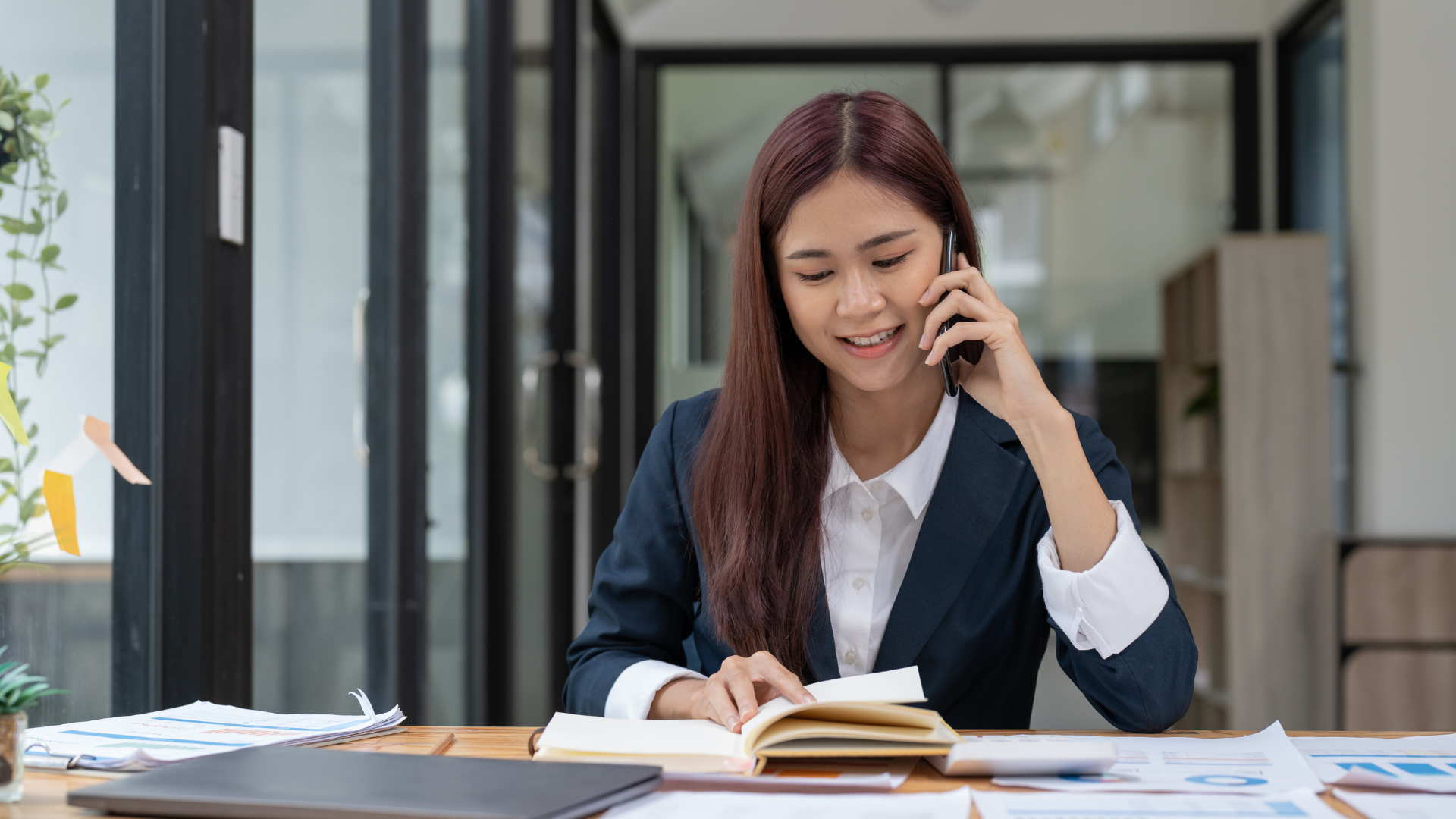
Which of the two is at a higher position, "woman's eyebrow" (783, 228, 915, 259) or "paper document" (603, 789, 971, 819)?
"woman's eyebrow" (783, 228, 915, 259)

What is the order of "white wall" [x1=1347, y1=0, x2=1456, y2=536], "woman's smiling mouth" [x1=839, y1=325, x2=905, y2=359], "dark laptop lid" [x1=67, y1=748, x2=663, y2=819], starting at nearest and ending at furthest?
"dark laptop lid" [x1=67, y1=748, x2=663, y2=819], "woman's smiling mouth" [x1=839, y1=325, x2=905, y2=359], "white wall" [x1=1347, y1=0, x2=1456, y2=536]

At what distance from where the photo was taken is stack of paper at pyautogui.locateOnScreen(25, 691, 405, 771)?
0.89 m

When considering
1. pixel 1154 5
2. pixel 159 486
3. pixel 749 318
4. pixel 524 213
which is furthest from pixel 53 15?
pixel 1154 5

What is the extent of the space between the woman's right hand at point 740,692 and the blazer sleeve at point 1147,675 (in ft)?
1.01

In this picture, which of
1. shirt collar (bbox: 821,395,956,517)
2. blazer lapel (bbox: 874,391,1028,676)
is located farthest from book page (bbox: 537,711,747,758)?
shirt collar (bbox: 821,395,956,517)

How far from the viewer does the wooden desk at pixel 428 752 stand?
0.78m

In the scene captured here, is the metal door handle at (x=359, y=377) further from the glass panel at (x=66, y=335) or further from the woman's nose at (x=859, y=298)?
the woman's nose at (x=859, y=298)

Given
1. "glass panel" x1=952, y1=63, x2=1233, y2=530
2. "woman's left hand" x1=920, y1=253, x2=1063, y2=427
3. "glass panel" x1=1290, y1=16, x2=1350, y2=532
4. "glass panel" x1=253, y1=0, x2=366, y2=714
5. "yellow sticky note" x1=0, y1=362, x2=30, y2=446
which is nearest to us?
"yellow sticky note" x1=0, y1=362, x2=30, y2=446

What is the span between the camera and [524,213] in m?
2.94

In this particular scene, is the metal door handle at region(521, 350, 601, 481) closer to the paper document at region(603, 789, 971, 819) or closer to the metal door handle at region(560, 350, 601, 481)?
the metal door handle at region(560, 350, 601, 481)

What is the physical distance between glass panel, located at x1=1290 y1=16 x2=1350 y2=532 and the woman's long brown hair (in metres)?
2.68

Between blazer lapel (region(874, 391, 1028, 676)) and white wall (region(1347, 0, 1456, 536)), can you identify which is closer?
blazer lapel (region(874, 391, 1028, 676))

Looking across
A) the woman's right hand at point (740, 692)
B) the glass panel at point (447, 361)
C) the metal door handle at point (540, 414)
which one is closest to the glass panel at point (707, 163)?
the metal door handle at point (540, 414)

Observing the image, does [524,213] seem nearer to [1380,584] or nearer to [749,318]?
[749,318]
